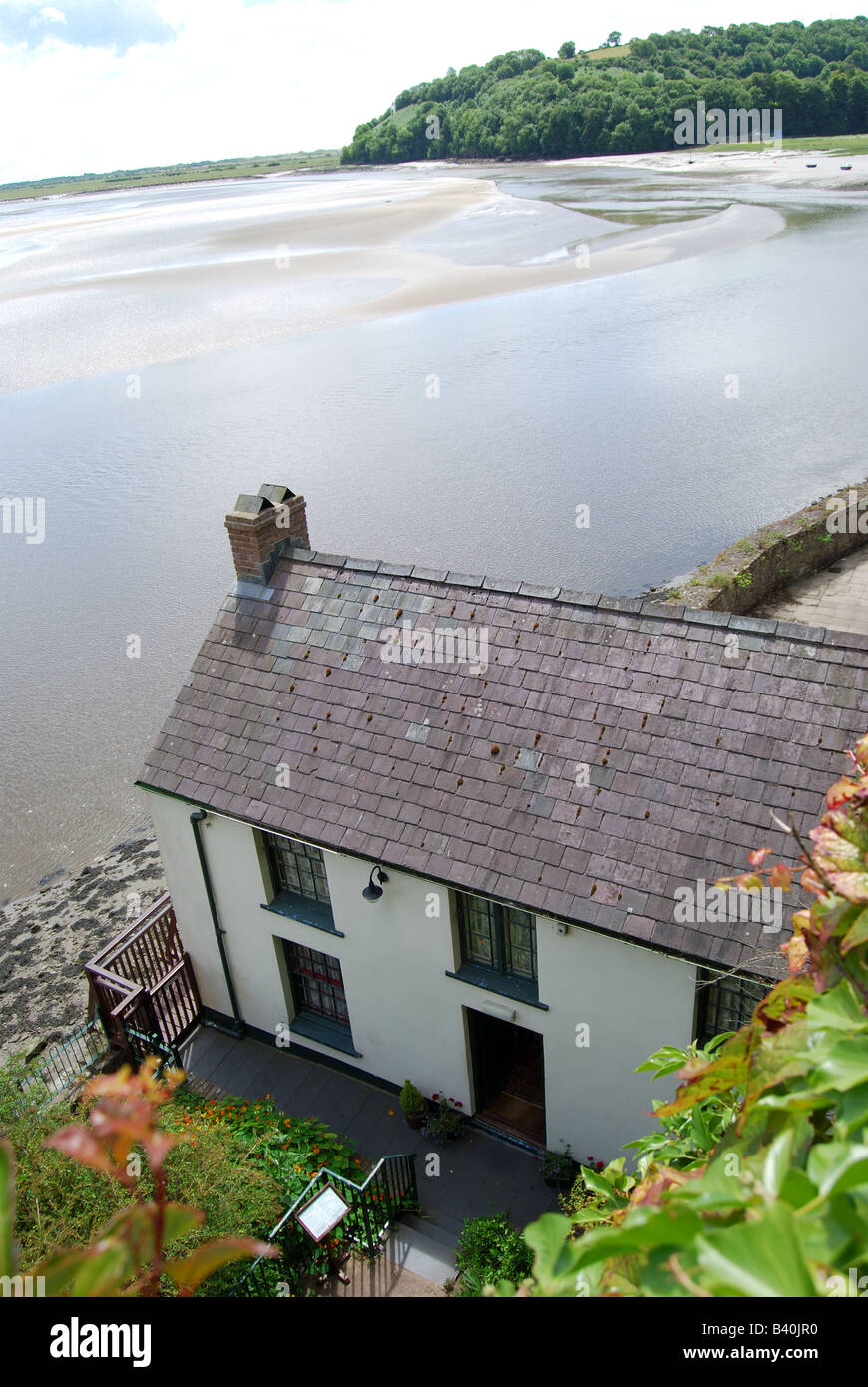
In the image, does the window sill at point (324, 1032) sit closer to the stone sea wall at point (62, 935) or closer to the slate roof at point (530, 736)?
the slate roof at point (530, 736)

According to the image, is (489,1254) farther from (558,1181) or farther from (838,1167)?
(838,1167)

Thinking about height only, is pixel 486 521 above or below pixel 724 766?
below

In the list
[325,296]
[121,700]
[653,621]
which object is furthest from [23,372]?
[653,621]

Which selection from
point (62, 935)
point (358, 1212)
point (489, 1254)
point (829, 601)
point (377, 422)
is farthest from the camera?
point (377, 422)

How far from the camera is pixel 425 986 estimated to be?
10.6 meters

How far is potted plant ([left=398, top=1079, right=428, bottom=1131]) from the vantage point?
11.1m

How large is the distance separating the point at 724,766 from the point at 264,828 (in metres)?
5.05

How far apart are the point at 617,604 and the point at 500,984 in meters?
4.30

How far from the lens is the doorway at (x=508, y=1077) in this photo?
36.2ft

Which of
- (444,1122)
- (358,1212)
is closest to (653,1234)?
(358,1212)

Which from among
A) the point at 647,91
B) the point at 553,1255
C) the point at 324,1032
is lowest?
the point at 324,1032
